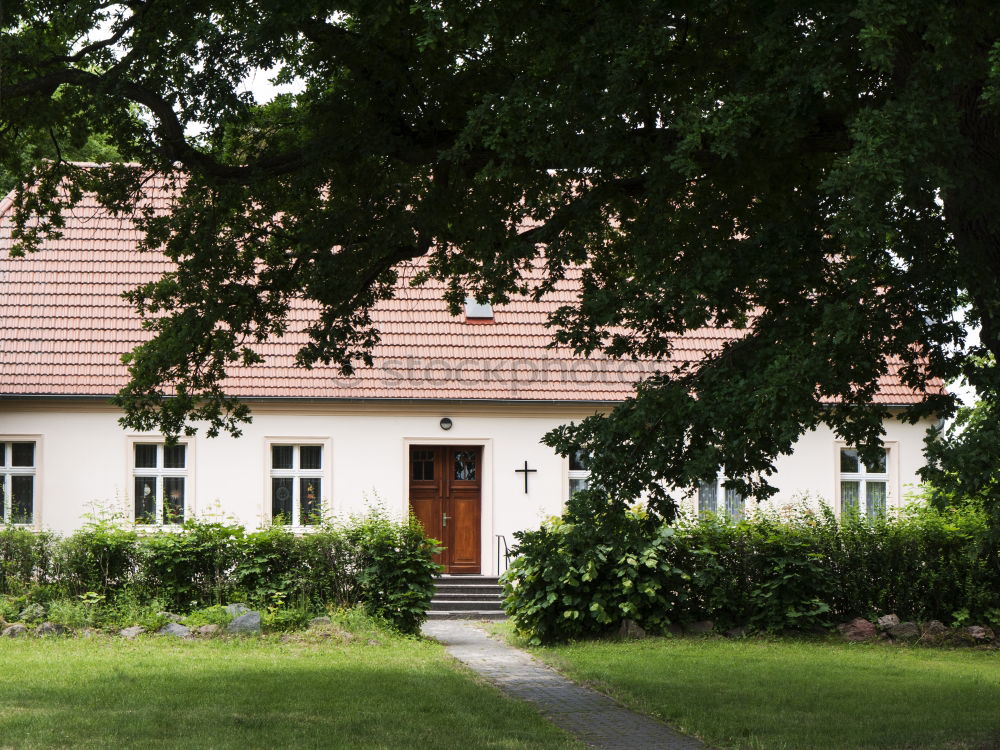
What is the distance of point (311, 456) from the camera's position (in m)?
20.8

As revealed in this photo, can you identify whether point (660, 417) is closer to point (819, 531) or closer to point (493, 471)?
point (819, 531)

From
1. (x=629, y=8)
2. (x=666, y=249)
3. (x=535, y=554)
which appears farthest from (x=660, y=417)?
A: (x=629, y=8)

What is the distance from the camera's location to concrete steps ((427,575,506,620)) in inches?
752

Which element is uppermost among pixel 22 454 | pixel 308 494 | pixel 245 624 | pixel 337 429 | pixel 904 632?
pixel 337 429

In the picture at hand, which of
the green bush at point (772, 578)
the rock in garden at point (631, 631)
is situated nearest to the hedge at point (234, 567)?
the green bush at point (772, 578)

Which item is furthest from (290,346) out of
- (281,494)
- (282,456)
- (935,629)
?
(935,629)

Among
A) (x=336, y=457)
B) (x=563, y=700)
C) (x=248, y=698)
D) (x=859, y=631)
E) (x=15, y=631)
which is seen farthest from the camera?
(x=336, y=457)

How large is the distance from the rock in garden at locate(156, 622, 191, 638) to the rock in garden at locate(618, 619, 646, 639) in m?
5.47

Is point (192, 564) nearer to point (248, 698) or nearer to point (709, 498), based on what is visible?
point (248, 698)

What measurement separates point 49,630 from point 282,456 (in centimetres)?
624

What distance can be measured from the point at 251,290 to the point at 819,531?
882 cm

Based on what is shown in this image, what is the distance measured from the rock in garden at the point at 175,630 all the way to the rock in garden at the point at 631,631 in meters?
5.47

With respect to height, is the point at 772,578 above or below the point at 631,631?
above

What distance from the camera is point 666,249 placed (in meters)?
8.89
